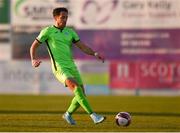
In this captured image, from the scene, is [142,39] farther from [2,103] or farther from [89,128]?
[89,128]

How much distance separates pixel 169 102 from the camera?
19.9 m

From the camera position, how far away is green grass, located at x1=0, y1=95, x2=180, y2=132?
11477mm

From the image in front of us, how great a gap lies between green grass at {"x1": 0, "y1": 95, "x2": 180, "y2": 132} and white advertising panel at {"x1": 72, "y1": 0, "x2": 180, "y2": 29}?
2.45 m

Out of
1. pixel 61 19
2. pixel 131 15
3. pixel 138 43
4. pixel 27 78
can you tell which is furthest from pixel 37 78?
pixel 61 19

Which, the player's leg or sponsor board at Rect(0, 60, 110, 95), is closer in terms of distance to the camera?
the player's leg

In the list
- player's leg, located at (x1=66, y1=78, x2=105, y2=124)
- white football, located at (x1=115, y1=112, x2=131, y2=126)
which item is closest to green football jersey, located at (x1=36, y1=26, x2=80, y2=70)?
player's leg, located at (x1=66, y1=78, x2=105, y2=124)

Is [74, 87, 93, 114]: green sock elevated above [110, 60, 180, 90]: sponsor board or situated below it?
above

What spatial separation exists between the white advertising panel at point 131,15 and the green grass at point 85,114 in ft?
8.04

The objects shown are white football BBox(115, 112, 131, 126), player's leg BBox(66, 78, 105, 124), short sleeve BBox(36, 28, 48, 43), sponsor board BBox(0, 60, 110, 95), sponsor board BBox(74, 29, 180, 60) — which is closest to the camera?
player's leg BBox(66, 78, 105, 124)

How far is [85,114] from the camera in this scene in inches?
588

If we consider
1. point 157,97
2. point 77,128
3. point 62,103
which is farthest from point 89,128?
point 157,97

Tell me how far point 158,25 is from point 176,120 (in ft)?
33.5

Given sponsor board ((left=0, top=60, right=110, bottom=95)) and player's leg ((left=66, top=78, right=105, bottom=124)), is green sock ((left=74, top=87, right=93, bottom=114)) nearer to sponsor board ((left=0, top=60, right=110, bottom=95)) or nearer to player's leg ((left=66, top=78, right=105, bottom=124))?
A: player's leg ((left=66, top=78, right=105, bottom=124))

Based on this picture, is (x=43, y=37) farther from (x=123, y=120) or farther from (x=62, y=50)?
(x=123, y=120)
